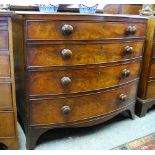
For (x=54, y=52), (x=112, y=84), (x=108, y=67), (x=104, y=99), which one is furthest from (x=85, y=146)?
(x=54, y=52)

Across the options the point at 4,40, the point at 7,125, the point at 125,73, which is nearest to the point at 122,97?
the point at 125,73

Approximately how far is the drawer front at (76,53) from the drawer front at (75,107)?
24 cm

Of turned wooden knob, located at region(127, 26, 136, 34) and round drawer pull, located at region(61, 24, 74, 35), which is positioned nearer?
round drawer pull, located at region(61, 24, 74, 35)

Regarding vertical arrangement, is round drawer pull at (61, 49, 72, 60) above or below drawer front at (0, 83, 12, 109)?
above

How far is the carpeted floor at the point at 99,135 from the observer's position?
1.56m

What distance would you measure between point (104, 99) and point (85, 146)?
0.36 metres

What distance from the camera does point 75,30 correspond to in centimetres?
132

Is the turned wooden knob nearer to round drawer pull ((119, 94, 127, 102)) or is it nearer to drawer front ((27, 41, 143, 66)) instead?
drawer front ((27, 41, 143, 66))

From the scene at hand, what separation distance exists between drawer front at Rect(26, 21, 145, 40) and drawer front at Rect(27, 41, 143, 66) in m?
0.05

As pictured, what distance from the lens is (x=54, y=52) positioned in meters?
1.31

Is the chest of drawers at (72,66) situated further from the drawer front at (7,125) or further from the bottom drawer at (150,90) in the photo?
the bottom drawer at (150,90)

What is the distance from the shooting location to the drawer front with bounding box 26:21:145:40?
1235 millimetres

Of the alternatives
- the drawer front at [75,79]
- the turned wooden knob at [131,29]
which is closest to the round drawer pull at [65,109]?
the drawer front at [75,79]

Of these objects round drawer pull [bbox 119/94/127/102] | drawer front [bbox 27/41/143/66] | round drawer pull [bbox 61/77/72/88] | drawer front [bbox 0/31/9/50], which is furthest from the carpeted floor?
drawer front [bbox 0/31/9/50]
